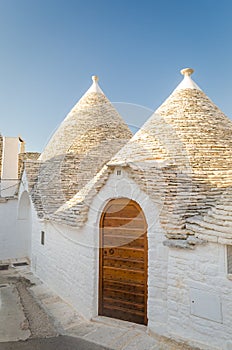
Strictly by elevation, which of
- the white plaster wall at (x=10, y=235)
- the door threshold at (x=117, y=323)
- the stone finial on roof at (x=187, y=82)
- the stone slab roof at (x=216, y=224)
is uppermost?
the stone finial on roof at (x=187, y=82)

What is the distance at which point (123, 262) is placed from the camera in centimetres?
611

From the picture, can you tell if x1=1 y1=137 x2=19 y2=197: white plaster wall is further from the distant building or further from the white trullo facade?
the white trullo facade

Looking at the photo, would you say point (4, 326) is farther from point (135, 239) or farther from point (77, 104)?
point (77, 104)

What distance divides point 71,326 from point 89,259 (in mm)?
1508

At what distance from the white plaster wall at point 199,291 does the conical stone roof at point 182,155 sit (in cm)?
53

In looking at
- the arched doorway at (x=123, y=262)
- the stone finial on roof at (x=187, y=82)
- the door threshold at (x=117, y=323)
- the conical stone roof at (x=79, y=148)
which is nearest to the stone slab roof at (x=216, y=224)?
the arched doorway at (x=123, y=262)

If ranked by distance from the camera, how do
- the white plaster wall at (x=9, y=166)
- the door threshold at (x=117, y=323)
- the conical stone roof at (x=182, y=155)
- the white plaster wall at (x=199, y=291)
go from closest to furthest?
the white plaster wall at (x=199, y=291)
the conical stone roof at (x=182, y=155)
the door threshold at (x=117, y=323)
the white plaster wall at (x=9, y=166)

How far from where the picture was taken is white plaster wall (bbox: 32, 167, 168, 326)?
538 cm

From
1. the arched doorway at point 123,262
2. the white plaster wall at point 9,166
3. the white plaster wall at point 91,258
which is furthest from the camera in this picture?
the white plaster wall at point 9,166

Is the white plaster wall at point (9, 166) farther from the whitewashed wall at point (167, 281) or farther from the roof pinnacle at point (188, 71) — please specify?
the roof pinnacle at point (188, 71)

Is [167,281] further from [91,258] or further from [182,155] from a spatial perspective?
[182,155]

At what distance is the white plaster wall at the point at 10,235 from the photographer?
12.4m

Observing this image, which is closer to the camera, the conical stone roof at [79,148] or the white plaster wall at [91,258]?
the white plaster wall at [91,258]

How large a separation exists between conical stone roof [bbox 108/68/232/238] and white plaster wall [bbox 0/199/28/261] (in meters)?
7.53
